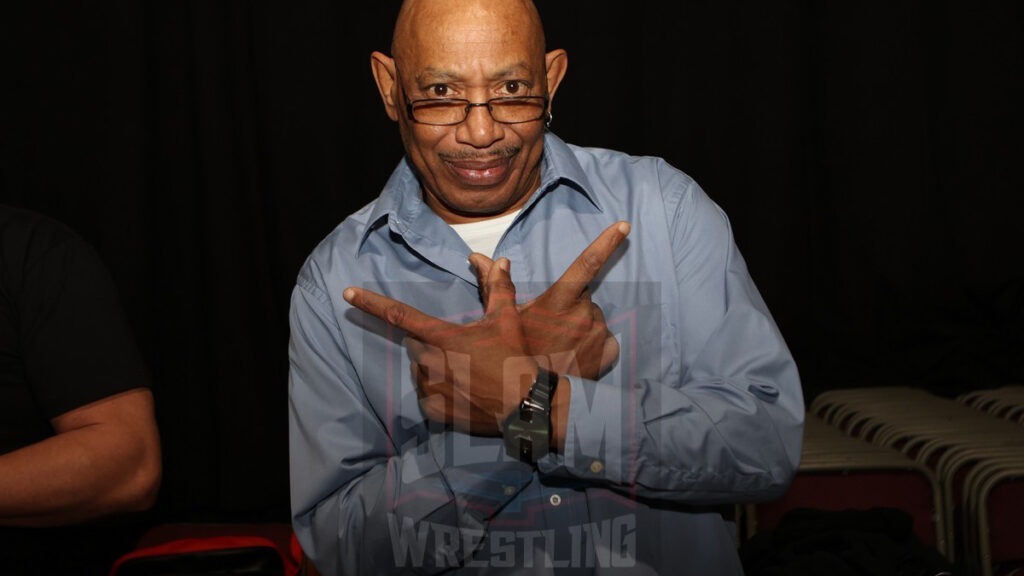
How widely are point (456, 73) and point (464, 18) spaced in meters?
0.08

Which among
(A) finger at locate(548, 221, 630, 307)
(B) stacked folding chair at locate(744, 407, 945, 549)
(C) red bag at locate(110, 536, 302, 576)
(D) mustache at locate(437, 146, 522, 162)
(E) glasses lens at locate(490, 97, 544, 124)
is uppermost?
(E) glasses lens at locate(490, 97, 544, 124)

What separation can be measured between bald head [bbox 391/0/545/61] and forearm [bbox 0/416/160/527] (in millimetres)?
768

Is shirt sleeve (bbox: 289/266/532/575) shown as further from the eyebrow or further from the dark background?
the dark background

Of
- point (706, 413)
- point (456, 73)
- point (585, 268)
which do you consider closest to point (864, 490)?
point (706, 413)

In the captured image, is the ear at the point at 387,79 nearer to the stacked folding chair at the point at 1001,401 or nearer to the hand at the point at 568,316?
the hand at the point at 568,316

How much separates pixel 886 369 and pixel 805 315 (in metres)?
0.35

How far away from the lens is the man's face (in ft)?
4.86

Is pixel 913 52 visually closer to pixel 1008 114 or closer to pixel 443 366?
pixel 1008 114

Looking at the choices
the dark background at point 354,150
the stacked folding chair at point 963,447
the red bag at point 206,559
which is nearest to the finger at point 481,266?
the red bag at point 206,559

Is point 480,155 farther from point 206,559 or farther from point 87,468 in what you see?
point 206,559

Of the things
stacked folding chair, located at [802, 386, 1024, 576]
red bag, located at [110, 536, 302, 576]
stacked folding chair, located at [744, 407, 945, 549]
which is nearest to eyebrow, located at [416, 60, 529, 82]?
red bag, located at [110, 536, 302, 576]

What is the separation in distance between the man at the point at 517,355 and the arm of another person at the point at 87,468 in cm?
31

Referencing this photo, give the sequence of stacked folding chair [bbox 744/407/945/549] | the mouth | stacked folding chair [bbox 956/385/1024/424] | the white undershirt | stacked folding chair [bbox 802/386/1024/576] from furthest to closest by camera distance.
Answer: stacked folding chair [bbox 956/385/1024/424]
stacked folding chair [bbox 744/407/945/549]
stacked folding chair [bbox 802/386/1024/576]
the white undershirt
the mouth

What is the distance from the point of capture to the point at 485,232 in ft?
5.38
